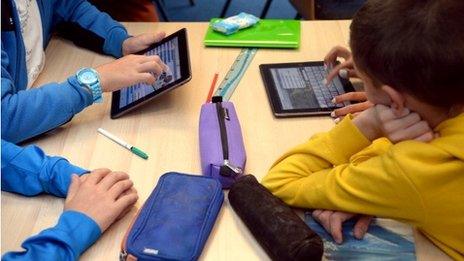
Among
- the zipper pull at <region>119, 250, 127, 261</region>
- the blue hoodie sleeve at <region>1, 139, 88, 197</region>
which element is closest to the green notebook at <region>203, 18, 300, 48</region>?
the blue hoodie sleeve at <region>1, 139, 88, 197</region>

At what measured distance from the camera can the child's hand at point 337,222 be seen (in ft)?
3.02

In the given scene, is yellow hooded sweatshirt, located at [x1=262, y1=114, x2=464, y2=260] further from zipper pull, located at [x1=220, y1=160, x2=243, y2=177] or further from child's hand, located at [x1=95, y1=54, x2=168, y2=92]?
child's hand, located at [x1=95, y1=54, x2=168, y2=92]

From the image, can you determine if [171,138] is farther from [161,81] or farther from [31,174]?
[31,174]

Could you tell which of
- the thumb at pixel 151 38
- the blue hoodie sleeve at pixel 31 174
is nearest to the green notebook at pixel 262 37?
the thumb at pixel 151 38

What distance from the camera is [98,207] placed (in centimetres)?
95

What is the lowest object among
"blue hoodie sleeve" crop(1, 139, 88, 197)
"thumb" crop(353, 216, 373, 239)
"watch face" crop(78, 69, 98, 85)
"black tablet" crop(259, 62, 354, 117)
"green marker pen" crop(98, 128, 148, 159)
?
"green marker pen" crop(98, 128, 148, 159)

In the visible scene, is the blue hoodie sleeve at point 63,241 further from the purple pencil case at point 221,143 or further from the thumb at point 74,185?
the purple pencil case at point 221,143

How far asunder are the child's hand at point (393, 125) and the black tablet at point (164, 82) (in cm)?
40

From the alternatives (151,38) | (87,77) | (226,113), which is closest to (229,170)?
(226,113)

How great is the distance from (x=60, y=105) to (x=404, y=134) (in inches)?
26.1

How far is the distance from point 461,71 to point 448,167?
0.14 metres

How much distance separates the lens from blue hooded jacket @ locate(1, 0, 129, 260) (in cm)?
88

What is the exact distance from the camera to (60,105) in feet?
3.77

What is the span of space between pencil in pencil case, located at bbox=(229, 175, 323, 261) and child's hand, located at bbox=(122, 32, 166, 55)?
564 mm
